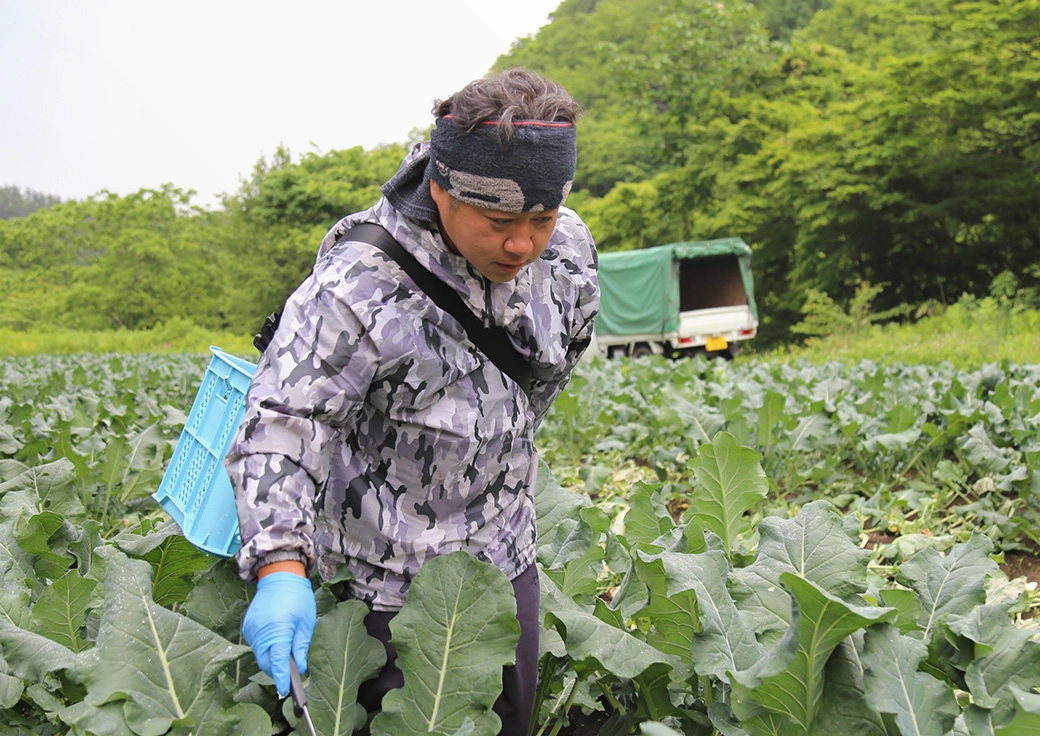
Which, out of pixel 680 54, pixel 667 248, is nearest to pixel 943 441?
pixel 667 248

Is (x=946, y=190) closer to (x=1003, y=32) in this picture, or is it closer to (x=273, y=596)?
(x=1003, y=32)

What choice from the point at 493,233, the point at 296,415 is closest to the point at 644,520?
the point at 493,233

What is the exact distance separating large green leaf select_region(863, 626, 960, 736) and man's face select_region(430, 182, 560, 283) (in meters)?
0.95

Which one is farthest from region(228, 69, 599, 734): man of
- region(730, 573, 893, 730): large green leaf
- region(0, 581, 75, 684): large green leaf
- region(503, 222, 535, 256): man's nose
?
region(730, 573, 893, 730): large green leaf

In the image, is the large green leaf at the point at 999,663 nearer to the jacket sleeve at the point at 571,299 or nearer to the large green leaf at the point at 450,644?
the large green leaf at the point at 450,644

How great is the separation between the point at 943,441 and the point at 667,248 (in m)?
14.3

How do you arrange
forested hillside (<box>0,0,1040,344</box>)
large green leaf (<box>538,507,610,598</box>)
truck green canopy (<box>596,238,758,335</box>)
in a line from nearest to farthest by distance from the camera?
large green leaf (<box>538,507,610,598</box>) < truck green canopy (<box>596,238,758,335</box>) < forested hillside (<box>0,0,1040,344</box>)

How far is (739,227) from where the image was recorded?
25781mm

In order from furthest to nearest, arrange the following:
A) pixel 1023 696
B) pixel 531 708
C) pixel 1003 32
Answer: pixel 1003 32
pixel 531 708
pixel 1023 696

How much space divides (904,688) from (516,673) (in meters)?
0.82

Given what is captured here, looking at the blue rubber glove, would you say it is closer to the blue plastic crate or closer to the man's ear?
the blue plastic crate

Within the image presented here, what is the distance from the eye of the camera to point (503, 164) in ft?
5.61

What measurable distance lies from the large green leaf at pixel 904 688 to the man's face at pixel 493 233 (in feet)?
3.11

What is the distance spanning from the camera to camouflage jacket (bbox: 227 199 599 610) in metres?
1.64
